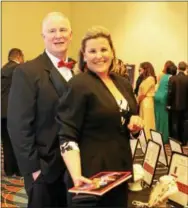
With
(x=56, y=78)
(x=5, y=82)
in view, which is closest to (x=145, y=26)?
(x=5, y=82)

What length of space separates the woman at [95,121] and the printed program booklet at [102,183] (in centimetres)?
10

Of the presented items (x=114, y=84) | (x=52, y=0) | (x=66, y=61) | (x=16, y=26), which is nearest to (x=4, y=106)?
(x=66, y=61)

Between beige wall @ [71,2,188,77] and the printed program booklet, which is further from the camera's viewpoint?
beige wall @ [71,2,188,77]

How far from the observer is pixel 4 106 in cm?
454

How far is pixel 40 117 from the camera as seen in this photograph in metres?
1.98

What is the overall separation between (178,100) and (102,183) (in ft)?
17.0

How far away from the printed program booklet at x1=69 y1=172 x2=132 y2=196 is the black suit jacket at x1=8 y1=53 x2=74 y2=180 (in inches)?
19.8

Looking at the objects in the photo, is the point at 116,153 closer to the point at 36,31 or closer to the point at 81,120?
the point at 81,120

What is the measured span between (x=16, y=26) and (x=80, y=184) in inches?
307

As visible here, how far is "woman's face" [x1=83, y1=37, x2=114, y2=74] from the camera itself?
1645mm

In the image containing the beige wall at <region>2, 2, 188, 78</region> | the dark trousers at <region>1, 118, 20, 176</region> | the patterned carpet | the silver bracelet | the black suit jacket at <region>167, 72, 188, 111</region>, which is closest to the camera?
the silver bracelet

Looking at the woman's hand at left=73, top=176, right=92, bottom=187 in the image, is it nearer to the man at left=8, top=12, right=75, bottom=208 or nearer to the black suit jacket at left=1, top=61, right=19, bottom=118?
the man at left=8, top=12, right=75, bottom=208

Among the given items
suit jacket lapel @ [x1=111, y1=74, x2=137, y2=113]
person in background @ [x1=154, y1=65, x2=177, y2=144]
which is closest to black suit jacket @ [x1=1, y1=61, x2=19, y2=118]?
suit jacket lapel @ [x1=111, y1=74, x2=137, y2=113]

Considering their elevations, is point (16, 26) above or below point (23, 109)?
above
